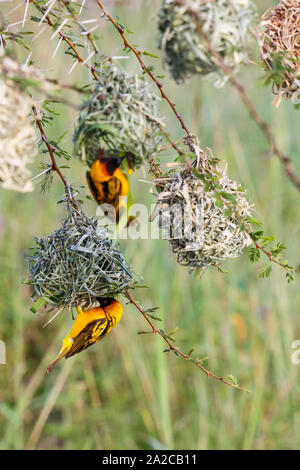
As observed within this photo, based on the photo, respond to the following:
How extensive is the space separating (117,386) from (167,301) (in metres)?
0.89

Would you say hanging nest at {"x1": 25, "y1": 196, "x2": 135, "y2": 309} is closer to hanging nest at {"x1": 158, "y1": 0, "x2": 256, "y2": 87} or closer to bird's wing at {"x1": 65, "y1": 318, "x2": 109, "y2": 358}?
bird's wing at {"x1": 65, "y1": 318, "x2": 109, "y2": 358}

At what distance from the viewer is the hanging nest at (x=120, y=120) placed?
200 cm

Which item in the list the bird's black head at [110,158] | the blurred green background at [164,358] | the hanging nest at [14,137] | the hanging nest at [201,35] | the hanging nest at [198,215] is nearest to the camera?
the hanging nest at [201,35]

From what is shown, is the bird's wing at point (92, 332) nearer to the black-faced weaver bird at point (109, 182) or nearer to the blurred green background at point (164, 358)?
the black-faced weaver bird at point (109, 182)

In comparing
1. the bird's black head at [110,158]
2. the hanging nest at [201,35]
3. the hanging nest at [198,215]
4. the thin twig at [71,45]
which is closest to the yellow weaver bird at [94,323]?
the hanging nest at [198,215]

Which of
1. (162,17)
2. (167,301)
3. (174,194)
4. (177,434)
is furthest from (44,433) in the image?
(162,17)

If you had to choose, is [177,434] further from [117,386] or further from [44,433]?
[44,433]

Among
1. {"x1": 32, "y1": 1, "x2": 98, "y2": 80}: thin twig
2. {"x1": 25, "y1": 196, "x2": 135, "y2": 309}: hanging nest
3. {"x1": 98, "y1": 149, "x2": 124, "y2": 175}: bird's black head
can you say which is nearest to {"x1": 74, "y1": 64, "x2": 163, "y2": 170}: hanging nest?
{"x1": 98, "y1": 149, "x2": 124, "y2": 175}: bird's black head

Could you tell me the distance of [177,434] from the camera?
5031 millimetres

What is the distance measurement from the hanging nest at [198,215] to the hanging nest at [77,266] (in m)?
0.26

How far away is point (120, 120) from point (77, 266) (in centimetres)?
70

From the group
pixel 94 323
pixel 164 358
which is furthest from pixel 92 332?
pixel 164 358

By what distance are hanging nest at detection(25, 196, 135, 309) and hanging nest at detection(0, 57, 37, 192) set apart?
18.8 inches

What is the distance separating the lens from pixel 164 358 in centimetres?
473
